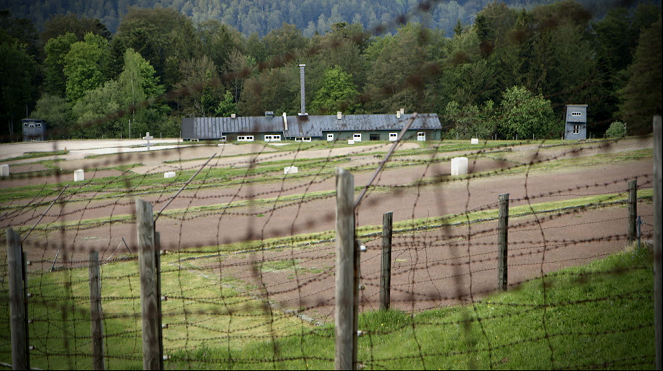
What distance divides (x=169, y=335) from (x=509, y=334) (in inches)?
203

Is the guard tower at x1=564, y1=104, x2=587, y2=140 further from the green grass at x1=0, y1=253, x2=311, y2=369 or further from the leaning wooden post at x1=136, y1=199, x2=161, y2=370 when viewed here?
the leaning wooden post at x1=136, y1=199, x2=161, y2=370

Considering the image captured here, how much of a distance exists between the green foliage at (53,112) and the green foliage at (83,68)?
3.04m

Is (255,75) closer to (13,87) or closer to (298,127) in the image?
(298,127)

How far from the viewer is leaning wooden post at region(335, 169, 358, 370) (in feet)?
15.8

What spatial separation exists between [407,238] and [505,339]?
8421 millimetres

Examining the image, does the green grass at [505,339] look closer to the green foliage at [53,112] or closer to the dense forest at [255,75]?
the dense forest at [255,75]

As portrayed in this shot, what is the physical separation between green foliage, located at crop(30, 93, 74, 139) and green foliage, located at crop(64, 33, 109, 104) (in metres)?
3.04

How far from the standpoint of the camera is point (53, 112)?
87000 millimetres

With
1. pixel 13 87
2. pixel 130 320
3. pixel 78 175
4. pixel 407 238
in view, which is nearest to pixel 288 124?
pixel 78 175

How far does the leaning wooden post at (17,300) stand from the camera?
637cm

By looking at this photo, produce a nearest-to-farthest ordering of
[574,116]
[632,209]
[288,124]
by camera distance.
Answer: [632,209], [574,116], [288,124]

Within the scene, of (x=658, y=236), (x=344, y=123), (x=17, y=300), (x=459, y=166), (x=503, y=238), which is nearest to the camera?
(x=658, y=236)

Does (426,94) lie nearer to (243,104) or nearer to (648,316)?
(243,104)

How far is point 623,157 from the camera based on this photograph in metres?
34.0
